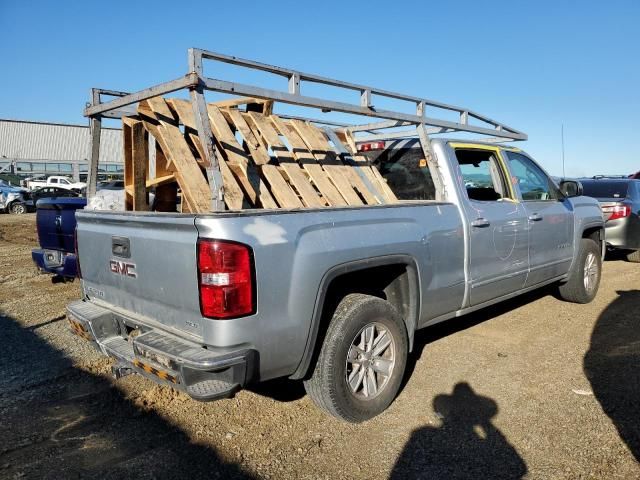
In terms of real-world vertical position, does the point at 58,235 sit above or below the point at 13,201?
below

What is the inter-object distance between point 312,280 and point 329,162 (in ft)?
6.12

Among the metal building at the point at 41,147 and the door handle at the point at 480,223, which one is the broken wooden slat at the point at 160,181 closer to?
the door handle at the point at 480,223

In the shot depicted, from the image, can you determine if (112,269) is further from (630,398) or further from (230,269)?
(630,398)

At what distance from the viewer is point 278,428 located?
3312 millimetres

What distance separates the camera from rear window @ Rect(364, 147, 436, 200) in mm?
4445

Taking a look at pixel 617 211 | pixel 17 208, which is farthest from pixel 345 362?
pixel 17 208

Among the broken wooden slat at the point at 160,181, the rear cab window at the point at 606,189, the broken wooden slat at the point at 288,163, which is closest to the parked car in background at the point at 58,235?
the broken wooden slat at the point at 160,181

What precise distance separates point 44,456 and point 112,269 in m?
1.18

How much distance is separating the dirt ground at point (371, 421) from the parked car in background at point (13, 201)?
20.9m

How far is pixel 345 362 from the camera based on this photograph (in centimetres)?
320

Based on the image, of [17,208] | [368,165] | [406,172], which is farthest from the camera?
[17,208]

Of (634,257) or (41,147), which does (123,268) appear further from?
(41,147)

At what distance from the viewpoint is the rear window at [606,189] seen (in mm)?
8984

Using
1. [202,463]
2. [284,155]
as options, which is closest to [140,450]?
[202,463]
